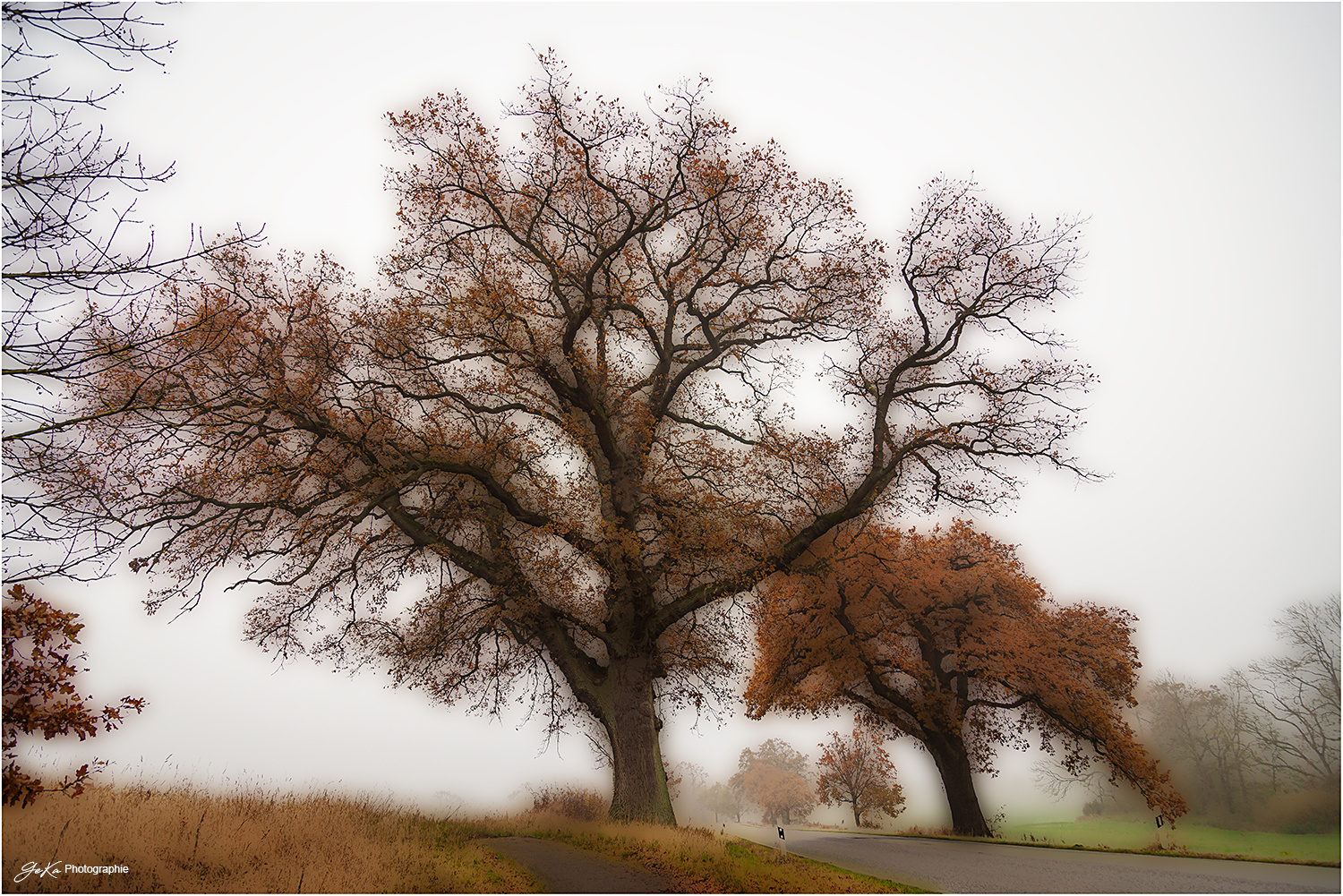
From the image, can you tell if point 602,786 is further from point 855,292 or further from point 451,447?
point 855,292

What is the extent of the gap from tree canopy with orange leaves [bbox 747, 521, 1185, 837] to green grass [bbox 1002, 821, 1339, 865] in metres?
1.84

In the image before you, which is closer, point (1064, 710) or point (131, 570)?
point (131, 570)

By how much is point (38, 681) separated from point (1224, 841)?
2478 cm

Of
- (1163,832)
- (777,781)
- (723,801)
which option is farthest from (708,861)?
(723,801)

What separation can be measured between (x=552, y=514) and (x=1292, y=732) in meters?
28.6

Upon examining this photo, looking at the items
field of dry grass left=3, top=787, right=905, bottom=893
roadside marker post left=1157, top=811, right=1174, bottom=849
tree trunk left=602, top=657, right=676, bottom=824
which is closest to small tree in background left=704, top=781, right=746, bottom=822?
roadside marker post left=1157, top=811, right=1174, bottom=849

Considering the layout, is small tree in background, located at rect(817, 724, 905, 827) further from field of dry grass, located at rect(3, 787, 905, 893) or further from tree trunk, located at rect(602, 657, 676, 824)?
field of dry grass, located at rect(3, 787, 905, 893)

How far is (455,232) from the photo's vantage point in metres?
12.6

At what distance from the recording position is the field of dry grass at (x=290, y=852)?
19.6 feet

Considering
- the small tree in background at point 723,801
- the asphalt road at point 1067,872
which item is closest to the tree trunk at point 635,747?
the asphalt road at point 1067,872

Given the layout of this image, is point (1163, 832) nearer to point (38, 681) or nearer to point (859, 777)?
point (859, 777)

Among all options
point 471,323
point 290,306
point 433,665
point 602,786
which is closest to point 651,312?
point 471,323

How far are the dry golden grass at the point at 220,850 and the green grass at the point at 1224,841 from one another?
49.7 ft

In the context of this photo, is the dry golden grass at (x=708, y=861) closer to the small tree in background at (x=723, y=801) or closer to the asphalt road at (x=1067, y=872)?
the asphalt road at (x=1067, y=872)
